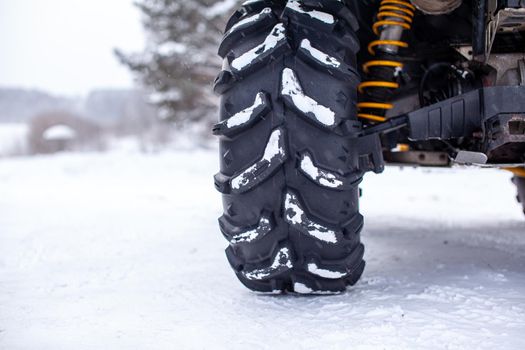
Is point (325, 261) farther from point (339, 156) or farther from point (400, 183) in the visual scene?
point (400, 183)

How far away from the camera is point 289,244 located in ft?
6.94

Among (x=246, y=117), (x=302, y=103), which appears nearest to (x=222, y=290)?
(x=246, y=117)

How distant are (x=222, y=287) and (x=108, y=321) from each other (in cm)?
64

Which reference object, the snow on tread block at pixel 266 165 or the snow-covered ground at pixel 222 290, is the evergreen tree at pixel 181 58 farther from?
the snow on tread block at pixel 266 165

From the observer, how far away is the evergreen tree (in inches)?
598

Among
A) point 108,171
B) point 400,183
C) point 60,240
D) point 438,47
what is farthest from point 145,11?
point 438,47

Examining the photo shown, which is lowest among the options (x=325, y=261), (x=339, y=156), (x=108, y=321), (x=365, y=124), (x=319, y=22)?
(x=108, y=321)

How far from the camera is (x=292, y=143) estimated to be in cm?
204

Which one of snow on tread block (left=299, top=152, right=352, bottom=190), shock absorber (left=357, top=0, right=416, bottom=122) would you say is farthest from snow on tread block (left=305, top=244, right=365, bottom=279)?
shock absorber (left=357, top=0, right=416, bottom=122)

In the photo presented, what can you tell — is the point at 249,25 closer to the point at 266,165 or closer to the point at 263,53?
the point at 263,53

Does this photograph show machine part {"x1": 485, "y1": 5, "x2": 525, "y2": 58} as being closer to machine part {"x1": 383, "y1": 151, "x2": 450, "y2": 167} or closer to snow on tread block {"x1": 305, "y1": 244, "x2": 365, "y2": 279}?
machine part {"x1": 383, "y1": 151, "x2": 450, "y2": 167}

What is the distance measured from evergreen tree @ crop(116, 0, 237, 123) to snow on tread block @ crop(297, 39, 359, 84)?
1297 centimetres

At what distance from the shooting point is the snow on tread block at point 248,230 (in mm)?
2084

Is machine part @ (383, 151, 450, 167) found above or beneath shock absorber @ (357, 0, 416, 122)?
beneath
